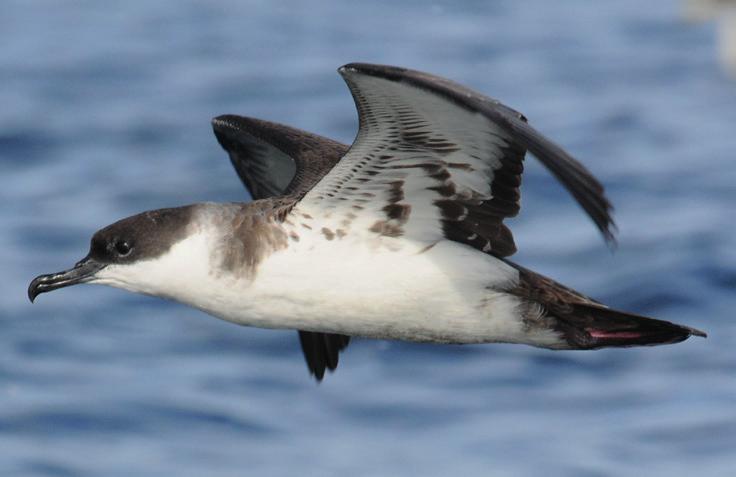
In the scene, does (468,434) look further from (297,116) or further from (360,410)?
(297,116)

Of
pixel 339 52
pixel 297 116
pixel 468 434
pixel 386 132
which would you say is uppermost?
pixel 339 52

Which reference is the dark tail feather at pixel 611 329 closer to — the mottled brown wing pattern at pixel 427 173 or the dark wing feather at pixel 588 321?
the dark wing feather at pixel 588 321

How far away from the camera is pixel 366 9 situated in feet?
69.4

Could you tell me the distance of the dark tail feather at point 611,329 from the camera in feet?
24.3

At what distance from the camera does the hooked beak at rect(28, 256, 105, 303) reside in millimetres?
7395

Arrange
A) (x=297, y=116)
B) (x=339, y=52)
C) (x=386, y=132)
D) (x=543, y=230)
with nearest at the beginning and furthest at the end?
(x=386, y=132) < (x=543, y=230) < (x=297, y=116) < (x=339, y=52)

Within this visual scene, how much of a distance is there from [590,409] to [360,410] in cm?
163

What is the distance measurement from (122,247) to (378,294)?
1.14 m

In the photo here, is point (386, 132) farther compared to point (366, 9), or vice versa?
point (366, 9)

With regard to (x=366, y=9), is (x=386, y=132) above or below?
below

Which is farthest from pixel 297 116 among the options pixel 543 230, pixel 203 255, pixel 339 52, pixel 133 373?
pixel 203 255

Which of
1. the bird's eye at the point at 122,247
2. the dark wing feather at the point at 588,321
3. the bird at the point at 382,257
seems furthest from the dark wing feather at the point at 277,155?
the dark wing feather at the point at 588,321

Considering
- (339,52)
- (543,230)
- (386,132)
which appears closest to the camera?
(386,132)

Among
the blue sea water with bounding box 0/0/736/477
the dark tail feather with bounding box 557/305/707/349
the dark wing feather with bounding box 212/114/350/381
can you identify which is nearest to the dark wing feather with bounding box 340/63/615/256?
the dark tail feather with bounding box 557/305/707/349
